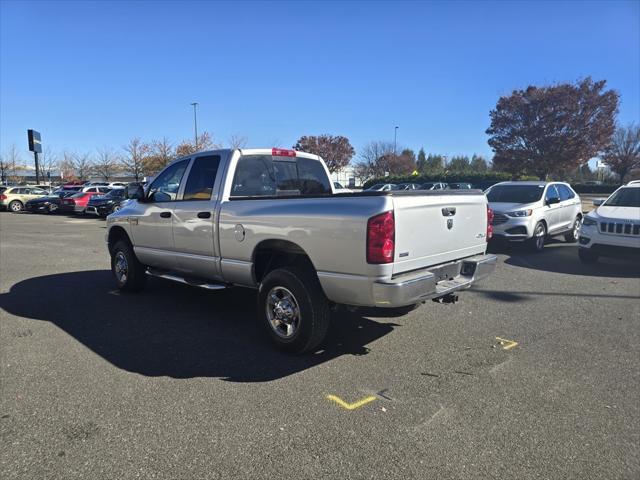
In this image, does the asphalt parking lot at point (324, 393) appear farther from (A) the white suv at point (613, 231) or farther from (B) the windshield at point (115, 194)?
(B) the windshield at point (115, 194)

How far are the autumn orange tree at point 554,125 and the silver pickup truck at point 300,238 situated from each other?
43.9 m

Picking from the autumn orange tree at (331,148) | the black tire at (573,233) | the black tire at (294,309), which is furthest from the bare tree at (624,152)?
the black tire at (294,309)

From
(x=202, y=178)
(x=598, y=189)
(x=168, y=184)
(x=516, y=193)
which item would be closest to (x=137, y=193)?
(x=168, y=184)

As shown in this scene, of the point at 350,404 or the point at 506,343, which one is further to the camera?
the point at 506,343

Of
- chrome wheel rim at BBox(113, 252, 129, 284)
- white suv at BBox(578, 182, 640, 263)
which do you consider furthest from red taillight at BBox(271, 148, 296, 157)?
white suv at BBox(578, 182, 640, 263)

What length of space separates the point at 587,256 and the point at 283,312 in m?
7.71

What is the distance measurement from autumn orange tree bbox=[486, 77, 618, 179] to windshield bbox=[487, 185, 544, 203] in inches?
1414

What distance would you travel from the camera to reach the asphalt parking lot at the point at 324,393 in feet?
9.30

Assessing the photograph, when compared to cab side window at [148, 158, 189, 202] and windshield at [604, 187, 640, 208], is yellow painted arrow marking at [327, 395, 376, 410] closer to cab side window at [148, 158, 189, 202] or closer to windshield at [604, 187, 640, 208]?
cab side window at [148, 158, 189, 202]

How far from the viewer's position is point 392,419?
332 cm

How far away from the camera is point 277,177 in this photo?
5758mm

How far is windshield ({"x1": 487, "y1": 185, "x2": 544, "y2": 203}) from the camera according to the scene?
466 inches

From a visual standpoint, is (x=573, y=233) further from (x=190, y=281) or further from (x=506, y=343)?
(x=190, y=281)

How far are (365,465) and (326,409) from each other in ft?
2.34
